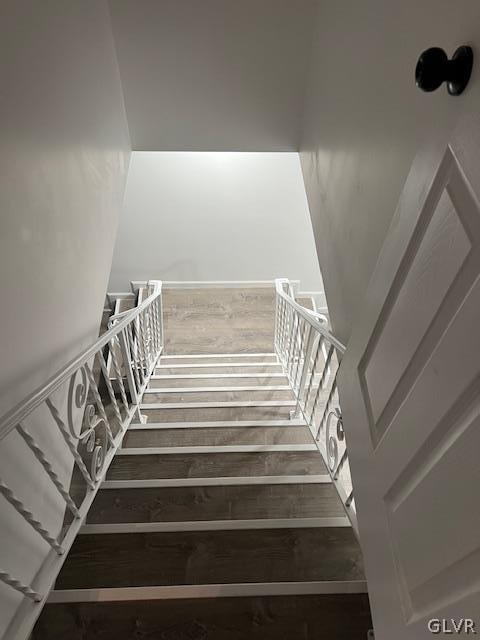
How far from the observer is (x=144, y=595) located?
50.4 inches

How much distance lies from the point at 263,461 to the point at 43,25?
219 centimetres

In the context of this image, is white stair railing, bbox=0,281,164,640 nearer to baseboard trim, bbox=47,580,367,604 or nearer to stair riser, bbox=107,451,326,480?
baseboard trim, bbox=47,580,367,604

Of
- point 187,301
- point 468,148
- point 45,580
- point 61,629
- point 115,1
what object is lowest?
point 61,629

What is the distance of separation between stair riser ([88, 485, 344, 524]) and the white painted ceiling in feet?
7.19

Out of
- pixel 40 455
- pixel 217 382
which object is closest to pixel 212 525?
pixel 40 455

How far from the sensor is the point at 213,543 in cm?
151

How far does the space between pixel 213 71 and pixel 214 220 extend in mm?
2383

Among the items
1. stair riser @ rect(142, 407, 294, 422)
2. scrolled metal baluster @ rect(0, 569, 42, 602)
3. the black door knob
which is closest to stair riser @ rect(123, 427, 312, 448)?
stair riser @ rect(142, 407, 294, 422)

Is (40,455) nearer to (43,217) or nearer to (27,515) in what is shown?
(27,515)

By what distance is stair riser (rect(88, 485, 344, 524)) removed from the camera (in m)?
1.71


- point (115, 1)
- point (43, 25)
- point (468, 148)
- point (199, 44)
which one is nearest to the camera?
point (468, 148)

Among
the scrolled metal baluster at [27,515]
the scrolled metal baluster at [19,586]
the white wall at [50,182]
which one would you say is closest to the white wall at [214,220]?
the white wall at [50,182]

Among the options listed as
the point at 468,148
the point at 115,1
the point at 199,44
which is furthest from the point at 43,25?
the point at 468,148

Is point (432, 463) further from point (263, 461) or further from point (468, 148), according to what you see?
point (263, 461)
